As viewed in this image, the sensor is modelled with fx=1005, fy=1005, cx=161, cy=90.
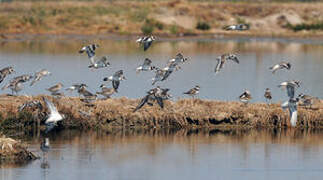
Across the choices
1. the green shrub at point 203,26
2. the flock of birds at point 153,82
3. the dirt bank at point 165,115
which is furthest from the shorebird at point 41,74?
the green shrub at point 203,26

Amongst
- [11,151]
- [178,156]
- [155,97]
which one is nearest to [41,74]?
[155,97]

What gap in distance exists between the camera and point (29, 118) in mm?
25312

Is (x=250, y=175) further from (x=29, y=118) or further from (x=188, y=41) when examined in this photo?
(x=188, y=41)

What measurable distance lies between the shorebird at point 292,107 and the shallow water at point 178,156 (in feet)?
1.87

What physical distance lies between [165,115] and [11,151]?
583 centimetres

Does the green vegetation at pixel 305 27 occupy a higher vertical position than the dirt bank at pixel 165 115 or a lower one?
higher

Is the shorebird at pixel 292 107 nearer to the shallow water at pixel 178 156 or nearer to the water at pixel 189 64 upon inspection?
the shallow water at pixel 178 156

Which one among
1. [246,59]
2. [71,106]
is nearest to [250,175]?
[71,106]

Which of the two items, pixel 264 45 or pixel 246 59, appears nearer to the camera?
pixel 246 59

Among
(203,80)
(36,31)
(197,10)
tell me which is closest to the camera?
(203,80)

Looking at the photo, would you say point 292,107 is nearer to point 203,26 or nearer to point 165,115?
point 165,115

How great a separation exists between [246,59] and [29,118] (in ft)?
90.9

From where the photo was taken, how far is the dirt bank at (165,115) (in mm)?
25516

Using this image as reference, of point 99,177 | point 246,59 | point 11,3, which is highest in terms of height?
point 11,3
